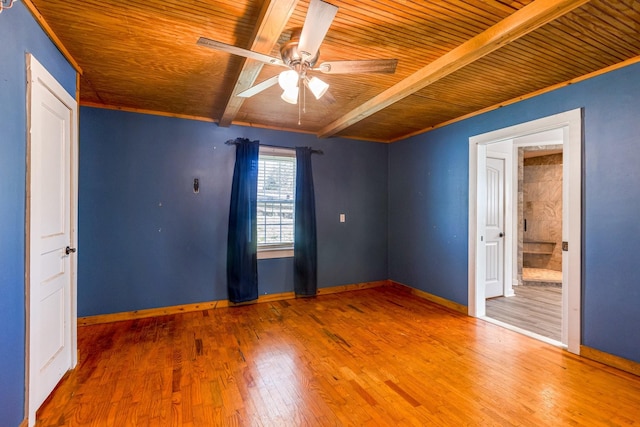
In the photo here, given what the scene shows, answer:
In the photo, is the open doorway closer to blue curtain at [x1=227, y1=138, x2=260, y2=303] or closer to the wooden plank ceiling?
the wooden plank ceiling

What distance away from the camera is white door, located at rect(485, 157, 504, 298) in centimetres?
435

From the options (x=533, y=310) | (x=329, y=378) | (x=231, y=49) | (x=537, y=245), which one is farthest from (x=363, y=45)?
(x=537, y=245)

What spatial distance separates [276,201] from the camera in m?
4.28

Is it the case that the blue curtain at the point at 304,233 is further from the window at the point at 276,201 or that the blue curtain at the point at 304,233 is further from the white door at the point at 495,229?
the white door at the point at 495,229

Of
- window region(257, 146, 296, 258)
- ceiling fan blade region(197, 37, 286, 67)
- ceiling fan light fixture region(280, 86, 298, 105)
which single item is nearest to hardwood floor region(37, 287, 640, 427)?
window region(257, 146, 296, 258)

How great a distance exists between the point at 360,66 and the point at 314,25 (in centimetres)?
45

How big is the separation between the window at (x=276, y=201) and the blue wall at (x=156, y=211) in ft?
0.51

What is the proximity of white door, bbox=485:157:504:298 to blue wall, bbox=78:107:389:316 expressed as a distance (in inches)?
97.0

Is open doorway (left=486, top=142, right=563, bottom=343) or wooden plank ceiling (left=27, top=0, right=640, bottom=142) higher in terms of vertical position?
wooden plank ceiling (left=27, top=0, right=640, bottom=142)

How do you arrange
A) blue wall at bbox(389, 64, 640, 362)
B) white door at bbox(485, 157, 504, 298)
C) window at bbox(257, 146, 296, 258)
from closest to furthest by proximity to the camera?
1. blue wall at bbox(389, 64, 640, 362)
2. window at bbox(257, 146, 296, 258)
3. white door at bbox(485, 157, 504, 298)

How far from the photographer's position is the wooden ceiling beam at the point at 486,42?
1.61 metres

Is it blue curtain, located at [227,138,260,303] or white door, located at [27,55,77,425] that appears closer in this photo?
white door, located at [27,55,77,425]

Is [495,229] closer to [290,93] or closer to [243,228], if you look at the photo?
[243,228]

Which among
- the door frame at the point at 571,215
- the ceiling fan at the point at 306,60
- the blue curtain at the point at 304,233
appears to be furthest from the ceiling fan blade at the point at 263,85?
the door frame at the point at 571,215
